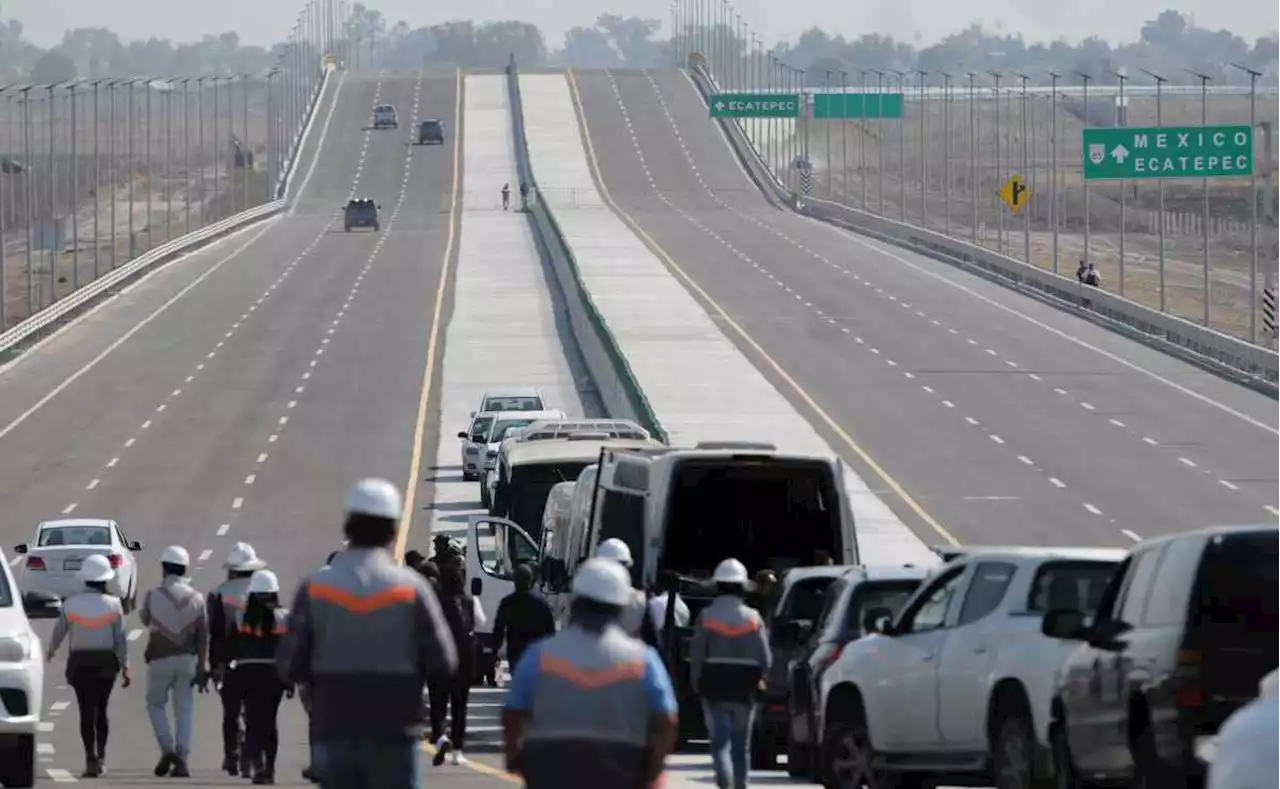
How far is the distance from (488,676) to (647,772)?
62.4ft

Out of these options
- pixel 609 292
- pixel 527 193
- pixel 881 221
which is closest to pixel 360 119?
pixel 527 193

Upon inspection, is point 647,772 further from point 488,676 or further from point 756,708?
point 488,676

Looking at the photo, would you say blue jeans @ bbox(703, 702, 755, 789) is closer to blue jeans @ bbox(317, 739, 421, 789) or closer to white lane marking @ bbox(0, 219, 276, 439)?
blue jeans @ bbox(317, 739, 421, 789)

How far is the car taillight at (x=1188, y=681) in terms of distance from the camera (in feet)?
41.0

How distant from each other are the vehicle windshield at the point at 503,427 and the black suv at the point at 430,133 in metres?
96.5

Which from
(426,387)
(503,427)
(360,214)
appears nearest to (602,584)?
(503,427)

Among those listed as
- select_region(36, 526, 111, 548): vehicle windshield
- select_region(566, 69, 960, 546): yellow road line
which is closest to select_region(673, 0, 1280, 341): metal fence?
select_region(566, 69, 960, 546): yellow road line

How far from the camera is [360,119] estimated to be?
6093 inches

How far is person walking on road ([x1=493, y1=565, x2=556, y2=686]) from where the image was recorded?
20.5 metres

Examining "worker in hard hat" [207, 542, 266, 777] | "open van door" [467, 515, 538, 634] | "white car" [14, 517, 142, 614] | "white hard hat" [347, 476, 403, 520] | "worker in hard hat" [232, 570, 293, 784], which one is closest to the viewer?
"white hard hat" [347, 476, 403, 520]

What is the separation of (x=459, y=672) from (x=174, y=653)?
6.31ft

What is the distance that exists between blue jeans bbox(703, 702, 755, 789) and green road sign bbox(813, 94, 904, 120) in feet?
376

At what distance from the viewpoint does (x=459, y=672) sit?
19422 millimetres

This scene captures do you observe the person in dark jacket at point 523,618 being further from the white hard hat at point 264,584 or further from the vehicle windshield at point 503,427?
the vehicle windshield at point 503,427
